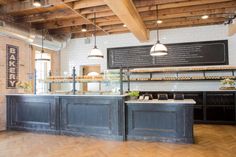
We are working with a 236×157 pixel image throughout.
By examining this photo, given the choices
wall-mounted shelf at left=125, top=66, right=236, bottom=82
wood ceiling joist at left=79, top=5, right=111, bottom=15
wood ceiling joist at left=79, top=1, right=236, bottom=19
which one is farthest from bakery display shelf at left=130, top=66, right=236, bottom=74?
wood ceiling joist at left=79, top=5, right=111, bottom=15

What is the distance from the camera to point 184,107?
428cm

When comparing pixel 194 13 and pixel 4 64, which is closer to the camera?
pixel 194 13

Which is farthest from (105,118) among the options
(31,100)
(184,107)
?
(31,100)

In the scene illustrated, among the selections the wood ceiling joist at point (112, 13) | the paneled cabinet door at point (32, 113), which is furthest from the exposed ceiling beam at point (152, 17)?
the paneled cabinet door at point (32, 113)

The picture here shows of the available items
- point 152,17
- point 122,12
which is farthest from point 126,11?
point 152,17

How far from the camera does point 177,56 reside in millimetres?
7031

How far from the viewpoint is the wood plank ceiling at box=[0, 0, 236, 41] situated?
4.63 m

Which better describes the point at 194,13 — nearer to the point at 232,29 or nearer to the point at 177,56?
the point at 232,29

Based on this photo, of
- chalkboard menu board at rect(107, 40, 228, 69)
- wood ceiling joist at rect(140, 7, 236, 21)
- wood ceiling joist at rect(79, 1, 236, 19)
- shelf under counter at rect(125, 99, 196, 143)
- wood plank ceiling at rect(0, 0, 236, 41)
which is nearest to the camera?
shelf under counter at rect(125, 99, 196, 143)

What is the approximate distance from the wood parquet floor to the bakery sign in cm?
166

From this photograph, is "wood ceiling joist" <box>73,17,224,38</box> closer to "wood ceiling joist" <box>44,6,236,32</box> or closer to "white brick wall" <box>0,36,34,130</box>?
"wood ceiling joist" <box>44,6,236,32</box>

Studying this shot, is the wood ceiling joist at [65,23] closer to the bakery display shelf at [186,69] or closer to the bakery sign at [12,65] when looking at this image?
the bakery sign at [12,65]

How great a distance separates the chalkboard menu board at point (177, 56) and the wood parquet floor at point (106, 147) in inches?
106

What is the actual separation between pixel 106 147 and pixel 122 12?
2.83 m
